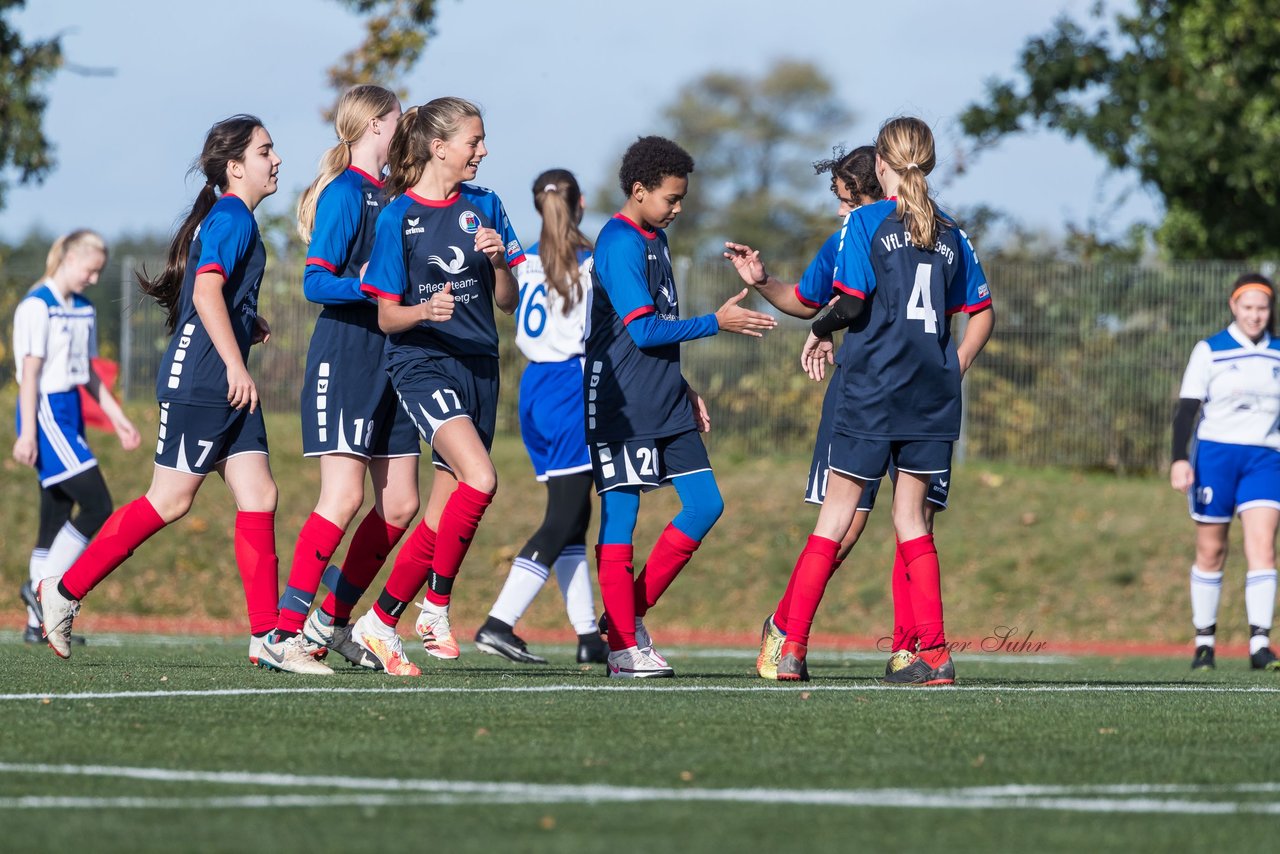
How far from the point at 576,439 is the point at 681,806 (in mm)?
5391

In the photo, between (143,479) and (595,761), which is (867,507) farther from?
(143,479)

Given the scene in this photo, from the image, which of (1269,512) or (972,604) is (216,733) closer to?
(1269,512)

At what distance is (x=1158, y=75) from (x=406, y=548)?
14.9m

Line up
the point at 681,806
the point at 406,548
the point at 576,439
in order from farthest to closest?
1. the point at 576,439
2. the point at 406,548
3. the point at 681,806

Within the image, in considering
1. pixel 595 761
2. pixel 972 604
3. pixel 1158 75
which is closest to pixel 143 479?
pixel 972 604

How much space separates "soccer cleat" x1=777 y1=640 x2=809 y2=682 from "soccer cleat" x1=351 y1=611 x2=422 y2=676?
4.71ft

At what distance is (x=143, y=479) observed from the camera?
18641 mm

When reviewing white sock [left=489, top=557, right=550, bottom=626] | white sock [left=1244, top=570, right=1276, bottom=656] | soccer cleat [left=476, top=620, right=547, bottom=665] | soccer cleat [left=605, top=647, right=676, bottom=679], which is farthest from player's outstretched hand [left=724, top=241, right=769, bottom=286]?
white sock [left=1244, top=570, right=1276, bottom=656]

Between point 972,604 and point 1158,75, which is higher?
point 1158,75

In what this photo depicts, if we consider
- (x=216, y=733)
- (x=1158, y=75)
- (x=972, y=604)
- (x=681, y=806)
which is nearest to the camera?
(x=681, y=806)

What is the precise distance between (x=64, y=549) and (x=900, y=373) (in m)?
5.45

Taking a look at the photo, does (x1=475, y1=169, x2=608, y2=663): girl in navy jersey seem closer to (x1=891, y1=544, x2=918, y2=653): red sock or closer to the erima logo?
the erima logo

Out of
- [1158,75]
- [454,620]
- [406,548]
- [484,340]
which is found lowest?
[454,620]

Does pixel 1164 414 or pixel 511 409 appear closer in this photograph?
pixel 1164 414
